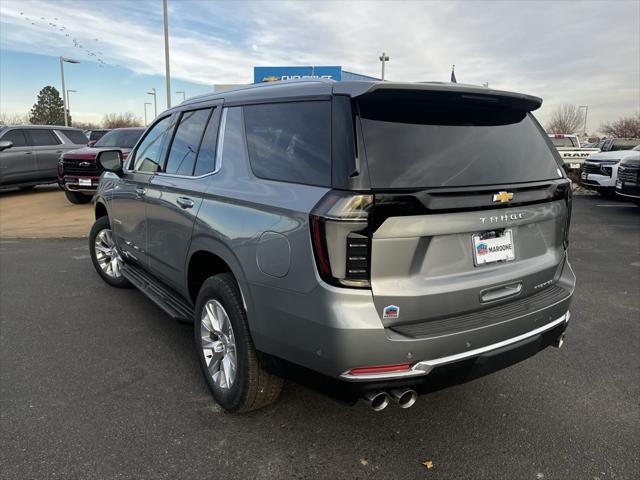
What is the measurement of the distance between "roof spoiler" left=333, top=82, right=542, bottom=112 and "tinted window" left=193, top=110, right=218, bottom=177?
1.08 m

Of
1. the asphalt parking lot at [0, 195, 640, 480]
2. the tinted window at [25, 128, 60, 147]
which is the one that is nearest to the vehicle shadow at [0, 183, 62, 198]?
the tinted window at [25, 128, 60, 147]

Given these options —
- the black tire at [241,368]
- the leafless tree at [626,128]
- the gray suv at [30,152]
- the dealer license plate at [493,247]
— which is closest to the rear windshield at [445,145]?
the dealer license plate at [493,247]

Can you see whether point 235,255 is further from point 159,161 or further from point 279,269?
point 159,161

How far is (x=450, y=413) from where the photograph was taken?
9.54ft

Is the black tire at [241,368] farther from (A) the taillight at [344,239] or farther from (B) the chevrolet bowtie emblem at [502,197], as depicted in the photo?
(B) the chevrolet bowtie emblem at [502,197]

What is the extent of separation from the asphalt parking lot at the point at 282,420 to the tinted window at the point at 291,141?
1425 millimetres

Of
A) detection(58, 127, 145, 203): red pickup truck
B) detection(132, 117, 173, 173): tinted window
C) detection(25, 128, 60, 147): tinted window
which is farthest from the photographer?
detection(25, 128, 60, 147): tinted window

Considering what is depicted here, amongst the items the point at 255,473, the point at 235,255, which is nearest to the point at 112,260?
the point at 235,255

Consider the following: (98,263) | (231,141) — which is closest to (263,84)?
(231,141)

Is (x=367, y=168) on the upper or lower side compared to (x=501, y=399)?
upper

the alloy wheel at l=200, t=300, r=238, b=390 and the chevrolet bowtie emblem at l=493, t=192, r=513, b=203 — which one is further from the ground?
the chevrolet bowtie emblem at l=493, t=192, r=513, b=203

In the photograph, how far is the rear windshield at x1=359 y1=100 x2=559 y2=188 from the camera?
84.7 inches

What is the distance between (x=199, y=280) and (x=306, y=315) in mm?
1385

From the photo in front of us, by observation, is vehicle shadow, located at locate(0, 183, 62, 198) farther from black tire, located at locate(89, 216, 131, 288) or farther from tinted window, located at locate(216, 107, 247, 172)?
tinted window, located at locate(216, 107, 247, 172)
